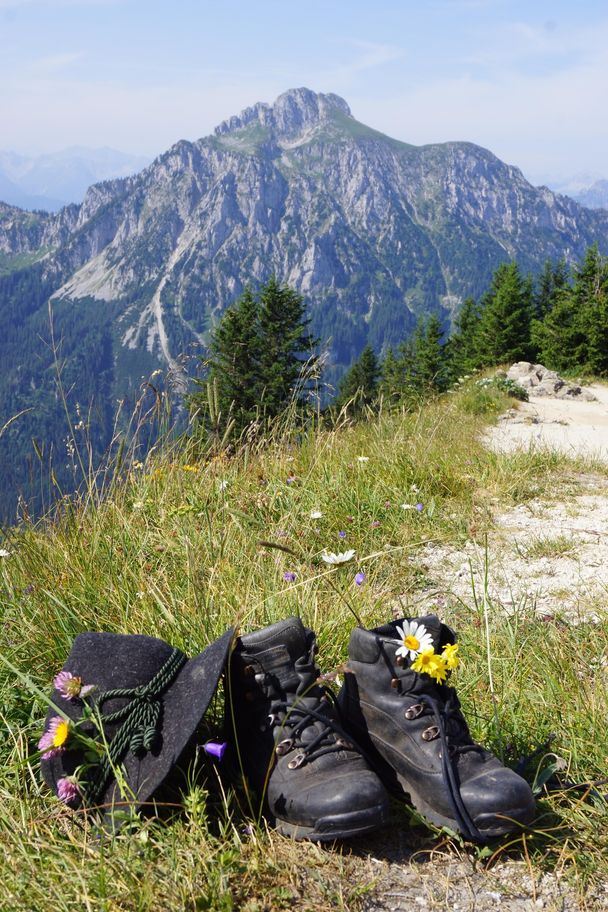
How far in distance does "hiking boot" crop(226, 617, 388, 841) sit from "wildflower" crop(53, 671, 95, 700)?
0.44 m

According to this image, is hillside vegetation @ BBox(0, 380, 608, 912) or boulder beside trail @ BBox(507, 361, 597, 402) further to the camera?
boulder beside trail @ BBox(507, 361, 597, 402)

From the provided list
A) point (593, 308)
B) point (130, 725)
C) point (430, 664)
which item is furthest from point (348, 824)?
point (593, 308)

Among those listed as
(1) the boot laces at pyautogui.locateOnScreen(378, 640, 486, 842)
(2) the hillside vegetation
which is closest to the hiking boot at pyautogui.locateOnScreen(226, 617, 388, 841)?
(2) the hillside vegetation

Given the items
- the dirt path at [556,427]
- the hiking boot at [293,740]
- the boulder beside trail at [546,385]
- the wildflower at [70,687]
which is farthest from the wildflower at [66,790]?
the boulder beside trail at [546,385]

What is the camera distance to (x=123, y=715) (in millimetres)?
1983

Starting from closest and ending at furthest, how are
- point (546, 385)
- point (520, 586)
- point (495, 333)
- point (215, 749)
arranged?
point (215, 749)
point (520, 586)
point (546, 385)
point (495, 333)

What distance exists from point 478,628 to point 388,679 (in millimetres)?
1230

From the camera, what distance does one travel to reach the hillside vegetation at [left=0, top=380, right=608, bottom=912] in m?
1.70

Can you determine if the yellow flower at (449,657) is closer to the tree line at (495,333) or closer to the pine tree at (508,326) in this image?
the tree line at (495,333)

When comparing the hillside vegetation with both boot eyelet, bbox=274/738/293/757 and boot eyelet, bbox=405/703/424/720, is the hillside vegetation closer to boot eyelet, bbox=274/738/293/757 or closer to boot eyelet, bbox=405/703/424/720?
boot eyelet, bbox=274/738/293/757

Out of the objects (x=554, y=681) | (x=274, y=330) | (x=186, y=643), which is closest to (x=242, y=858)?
(x=186, y=643)

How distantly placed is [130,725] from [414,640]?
0.89m

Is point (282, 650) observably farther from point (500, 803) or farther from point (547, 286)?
point (547, 286)

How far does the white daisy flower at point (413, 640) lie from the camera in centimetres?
203
